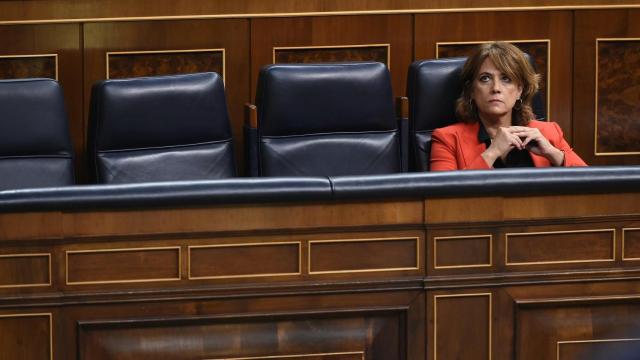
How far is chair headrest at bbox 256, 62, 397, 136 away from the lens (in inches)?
67.7

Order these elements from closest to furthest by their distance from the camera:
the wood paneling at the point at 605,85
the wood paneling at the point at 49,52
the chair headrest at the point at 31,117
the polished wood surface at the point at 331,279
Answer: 1. the polished wood surface at the point at 331,279
2. the chair headrest at the point at 31,117
3. the wood paneling at the point at 49,52
4. the wood paneling at the point at 605,85

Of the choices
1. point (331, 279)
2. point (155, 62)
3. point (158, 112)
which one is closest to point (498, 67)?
point (158, 112)

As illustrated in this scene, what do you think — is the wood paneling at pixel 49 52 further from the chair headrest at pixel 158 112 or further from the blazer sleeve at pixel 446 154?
the blazer sleeve at pixel 446 154

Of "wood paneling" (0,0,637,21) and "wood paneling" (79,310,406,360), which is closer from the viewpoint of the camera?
"wood paneling" (79,310,406,360)

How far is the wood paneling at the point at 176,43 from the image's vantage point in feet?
7.13

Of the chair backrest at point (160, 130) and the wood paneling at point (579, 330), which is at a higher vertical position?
the chair backrest at point (160, 130)

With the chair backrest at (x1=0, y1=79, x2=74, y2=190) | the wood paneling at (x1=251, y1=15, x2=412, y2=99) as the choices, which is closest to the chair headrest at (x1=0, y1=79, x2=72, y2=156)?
the chair backrest at (x1=0, y1=79, x2=74, y2=190)

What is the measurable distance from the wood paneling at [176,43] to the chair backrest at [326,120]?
0.46 m

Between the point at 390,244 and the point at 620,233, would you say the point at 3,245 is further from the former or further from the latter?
the point at 620,233

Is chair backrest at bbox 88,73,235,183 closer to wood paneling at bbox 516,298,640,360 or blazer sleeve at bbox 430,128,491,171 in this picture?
blazer sleeve at bbox 430,128,491,171

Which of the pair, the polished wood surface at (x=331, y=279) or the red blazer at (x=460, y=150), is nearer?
the polished wood surface at (x=331, y=279)

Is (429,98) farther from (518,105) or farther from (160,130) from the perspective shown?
(160,130)

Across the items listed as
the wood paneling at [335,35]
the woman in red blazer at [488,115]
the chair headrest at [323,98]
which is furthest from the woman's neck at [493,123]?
the wood paneling at [335,35]

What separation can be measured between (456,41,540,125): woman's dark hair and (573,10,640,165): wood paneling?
1.94ft
